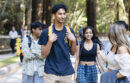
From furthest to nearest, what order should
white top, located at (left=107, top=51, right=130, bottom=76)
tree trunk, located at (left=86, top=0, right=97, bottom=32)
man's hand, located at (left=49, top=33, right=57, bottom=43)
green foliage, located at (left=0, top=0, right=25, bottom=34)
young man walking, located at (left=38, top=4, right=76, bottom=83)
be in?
1. green foliage, located at (left=0, top=0, right=25, bottom=34)
2. tree trunk, located at (left=86, top=0, right=97, bottom=32)
3. young man walking, located at (left=38, top=4, right=76, bottom=83)
4. man's hand, located at (left=49, top=33, right=57, bottom=43)
5. white top, located at (left=107, top=51, right=130, bottom=76)

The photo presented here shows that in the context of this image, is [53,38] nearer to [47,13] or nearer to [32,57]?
[32,57]

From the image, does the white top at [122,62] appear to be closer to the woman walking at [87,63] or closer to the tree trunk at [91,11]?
the woman walking at [87,63]

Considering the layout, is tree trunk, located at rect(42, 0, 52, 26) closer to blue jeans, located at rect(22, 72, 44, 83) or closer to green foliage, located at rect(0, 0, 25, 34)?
green foliage, located at rect(0, 0, 25, 34)

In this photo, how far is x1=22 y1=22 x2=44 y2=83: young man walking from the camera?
5684 millimetres

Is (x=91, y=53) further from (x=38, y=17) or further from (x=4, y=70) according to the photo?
(x=38, y=17)

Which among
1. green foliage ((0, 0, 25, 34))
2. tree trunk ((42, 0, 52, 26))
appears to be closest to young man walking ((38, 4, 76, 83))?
tree trunk ((42, 0, 52, 26))

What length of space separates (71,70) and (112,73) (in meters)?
0.84

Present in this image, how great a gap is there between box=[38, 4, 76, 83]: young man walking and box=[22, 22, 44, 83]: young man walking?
1193 millimetres

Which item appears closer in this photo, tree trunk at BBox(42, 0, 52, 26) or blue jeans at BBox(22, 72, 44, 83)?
blue jeans at BBox(22, 72, 44, 83)

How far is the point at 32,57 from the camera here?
5711mm

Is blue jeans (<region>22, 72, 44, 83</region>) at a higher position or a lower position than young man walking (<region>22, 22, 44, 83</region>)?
lower

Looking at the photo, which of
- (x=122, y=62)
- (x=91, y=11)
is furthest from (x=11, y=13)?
(x=122, y=62)

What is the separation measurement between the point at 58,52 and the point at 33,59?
1464mm

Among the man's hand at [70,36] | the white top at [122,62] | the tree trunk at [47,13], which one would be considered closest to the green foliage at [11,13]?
the tree trunk at [47,13]
